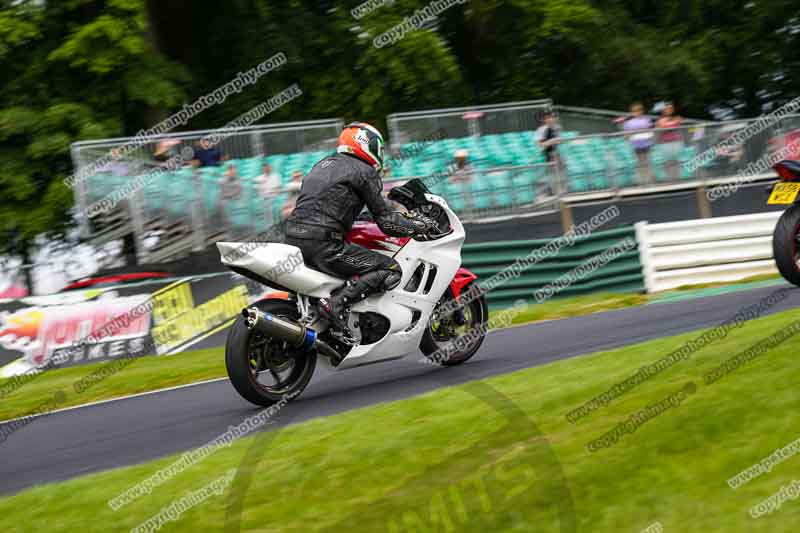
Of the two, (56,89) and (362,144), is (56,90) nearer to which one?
(56,89)

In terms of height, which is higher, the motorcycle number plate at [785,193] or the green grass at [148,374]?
the motorcycle number plate at [785,193]

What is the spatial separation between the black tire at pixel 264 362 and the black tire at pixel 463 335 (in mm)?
1167

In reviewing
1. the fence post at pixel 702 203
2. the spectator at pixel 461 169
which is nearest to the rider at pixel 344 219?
A: the spectator at pixel 461 169

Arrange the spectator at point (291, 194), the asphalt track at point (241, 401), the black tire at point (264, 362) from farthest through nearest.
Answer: the spectator at point (291, 194) → the black tire at point (264, 362) → the asphalt track at point (241, 401)

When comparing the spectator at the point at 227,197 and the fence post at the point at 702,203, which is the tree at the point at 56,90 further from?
the fence post at the point at 702,203

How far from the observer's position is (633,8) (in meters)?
26.5

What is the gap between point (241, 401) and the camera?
835cm

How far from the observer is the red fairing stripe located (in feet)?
28.5

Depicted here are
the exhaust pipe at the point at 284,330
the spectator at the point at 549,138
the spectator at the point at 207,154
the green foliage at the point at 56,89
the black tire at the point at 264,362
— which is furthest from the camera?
the green foliage at the point at 56,89

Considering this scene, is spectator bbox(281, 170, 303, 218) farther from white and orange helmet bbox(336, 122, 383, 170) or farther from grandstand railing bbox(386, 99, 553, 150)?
white and orange helmet bbox(336, 122, 383, 170)

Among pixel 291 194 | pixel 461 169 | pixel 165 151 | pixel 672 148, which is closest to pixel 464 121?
pixel 461 169

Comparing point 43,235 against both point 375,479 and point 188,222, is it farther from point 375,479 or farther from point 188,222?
point 375,479

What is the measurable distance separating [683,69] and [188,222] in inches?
578

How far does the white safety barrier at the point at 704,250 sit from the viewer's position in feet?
47.9
